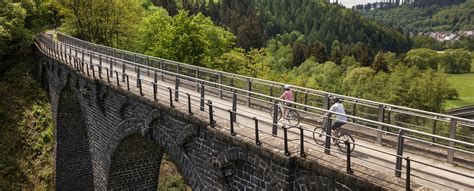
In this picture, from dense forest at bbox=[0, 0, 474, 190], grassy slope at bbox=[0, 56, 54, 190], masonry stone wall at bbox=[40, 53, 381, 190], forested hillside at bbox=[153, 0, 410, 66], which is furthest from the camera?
forested hillside at bbox=[153, 0, 410, 66]

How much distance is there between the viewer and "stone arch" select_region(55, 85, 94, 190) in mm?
28797

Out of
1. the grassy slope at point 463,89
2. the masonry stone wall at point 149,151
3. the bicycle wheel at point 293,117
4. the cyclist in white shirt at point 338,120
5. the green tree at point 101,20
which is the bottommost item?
the grassy slope at point 463,89

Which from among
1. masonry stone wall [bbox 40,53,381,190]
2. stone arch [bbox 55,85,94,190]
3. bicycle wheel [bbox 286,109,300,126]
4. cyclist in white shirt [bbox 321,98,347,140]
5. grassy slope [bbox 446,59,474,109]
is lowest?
grassy slope [bbox 446,59,474,109]

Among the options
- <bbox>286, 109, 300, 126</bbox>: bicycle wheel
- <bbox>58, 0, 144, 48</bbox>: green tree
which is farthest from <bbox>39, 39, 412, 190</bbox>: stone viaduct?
<bbox>58, 0, 144, 48</bbox>: green tree

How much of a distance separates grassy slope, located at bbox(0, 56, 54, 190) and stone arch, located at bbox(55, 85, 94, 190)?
1295mm

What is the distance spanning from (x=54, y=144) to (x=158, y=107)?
19.6 m

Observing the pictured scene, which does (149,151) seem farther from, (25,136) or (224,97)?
(25,136)

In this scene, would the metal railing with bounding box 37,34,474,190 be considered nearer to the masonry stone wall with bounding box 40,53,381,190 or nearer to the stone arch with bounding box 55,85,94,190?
the masonry stone wall with bounding box 40,53,381,190

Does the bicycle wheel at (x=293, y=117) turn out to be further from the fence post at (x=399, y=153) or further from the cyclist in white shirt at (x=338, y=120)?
the fence post at (x=399, y=153)

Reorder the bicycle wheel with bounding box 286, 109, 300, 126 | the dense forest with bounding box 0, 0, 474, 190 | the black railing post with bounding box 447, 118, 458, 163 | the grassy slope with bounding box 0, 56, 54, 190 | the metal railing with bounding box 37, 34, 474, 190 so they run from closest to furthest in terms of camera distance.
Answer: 1. the metal railing with bounding box 37, 34, 474, 190
2. the black railing post with bounding box 447, 118, 458, 163
3. the bicycle wheel with bounding box 286, 109, 300, 126
4. the grassy slope with bounding box 0, 56, 54, 190
5. the dense forest with bounding box 0, 0, 474, 190

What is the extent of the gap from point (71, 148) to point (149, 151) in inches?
493

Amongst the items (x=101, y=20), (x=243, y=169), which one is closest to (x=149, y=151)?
(x=243, y=169)

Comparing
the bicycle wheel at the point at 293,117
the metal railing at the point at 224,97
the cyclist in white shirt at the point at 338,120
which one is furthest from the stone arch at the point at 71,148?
the cyclist in white shirt at the point at 338,120

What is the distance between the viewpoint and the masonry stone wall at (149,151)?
880cm
